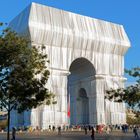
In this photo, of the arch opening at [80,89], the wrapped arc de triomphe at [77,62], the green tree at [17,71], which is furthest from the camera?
the arch opening at [80,89]

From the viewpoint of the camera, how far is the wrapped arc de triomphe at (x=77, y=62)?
190 feet

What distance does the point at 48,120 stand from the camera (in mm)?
57188

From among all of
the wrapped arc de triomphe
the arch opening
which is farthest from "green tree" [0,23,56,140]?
the arch opening

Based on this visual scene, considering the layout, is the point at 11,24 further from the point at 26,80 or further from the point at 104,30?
the point at 26,80

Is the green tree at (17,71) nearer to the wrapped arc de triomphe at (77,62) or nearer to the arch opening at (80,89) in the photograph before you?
the wrapped arc de triomphe at (77,62)

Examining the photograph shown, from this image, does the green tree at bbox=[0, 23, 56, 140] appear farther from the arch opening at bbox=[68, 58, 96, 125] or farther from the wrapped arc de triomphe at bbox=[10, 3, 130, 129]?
the arch opening at bbox=[68, 58, 96, 125]

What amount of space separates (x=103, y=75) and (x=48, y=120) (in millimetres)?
12729

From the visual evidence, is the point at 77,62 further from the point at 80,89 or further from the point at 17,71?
the point at 17,71

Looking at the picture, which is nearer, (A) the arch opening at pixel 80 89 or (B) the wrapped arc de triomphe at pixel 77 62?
(B) the wrapped arc de triomphe at pixel 77 62

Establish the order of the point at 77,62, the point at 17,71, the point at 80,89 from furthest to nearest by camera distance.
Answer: the point at 80,89, the point at 77,62, the point at 17,71

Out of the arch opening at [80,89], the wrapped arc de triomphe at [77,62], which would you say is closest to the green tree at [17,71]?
the wrapped arc de triomphe at [77,62]

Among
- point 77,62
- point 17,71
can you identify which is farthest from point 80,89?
point 17,71

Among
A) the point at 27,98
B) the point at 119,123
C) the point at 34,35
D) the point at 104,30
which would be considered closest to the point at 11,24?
the point at 34,35

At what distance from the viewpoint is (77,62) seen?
217 feet
